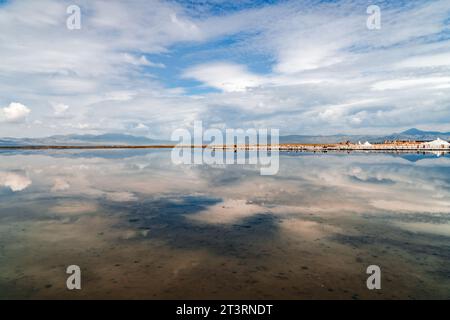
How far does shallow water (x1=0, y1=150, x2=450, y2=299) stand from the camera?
20.2 feet

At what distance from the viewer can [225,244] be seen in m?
8.54

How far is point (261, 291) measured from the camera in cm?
600

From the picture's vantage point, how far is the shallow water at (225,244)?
6.17m

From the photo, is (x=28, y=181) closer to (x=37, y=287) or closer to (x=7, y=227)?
(x=7, y=227)

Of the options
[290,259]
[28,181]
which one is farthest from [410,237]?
[28,181]

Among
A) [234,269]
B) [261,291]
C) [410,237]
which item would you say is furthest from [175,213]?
[410,237]

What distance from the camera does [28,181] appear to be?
2108cm

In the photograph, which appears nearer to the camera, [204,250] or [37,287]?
[37,287]

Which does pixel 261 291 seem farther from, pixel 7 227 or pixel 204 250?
pixel 7 227
